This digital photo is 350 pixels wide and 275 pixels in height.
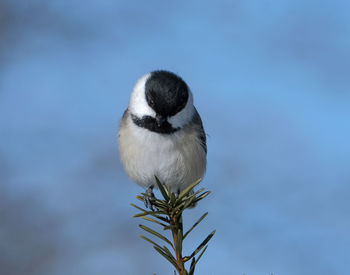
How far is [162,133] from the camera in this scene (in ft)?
4.73

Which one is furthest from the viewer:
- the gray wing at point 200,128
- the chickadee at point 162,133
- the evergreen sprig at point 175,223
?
the gray wing at point 200,128

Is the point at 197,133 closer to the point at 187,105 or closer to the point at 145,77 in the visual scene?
the point at 187,105

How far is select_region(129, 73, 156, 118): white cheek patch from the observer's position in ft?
4.67

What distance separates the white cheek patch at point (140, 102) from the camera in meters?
1.42

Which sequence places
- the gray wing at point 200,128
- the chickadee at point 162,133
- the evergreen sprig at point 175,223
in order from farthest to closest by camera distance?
the gray wing at point 200,128 → the chickadee at point 162,133 → the evergreen sprig at point 175,223

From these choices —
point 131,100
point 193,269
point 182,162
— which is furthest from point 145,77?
point 193,269

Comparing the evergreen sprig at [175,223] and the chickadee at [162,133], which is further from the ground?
the chickadee at [162,133]

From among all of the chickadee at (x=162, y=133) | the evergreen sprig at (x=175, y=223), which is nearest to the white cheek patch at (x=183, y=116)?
the chickadee at (x=162, y=133)

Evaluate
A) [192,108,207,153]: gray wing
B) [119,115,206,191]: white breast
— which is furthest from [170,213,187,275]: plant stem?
[192,108,207,153]: gray wing

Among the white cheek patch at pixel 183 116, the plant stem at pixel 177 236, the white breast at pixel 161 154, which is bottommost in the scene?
the plant stem at pixel 177 236

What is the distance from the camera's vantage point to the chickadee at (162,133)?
1354 millimetres

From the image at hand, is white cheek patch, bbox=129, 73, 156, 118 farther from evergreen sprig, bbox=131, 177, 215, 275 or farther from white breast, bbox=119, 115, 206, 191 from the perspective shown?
evergreen sprig, bbox=131, 177, 215, 275

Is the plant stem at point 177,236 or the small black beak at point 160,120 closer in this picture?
the plant stem at point 177,236

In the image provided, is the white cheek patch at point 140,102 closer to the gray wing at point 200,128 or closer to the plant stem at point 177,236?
the gray wing at point 200,128
